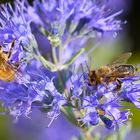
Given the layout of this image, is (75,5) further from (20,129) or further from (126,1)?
(126,1)

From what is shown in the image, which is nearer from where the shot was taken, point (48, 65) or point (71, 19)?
point (48, 65)

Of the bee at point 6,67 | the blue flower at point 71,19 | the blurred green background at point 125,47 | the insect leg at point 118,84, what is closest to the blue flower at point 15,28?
the bee at point 6,67

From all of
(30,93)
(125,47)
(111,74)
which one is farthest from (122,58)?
(125,47)

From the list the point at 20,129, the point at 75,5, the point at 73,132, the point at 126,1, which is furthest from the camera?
the point at 126,1

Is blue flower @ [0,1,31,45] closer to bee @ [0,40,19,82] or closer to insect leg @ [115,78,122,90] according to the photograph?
bee @ [0,40,19,82]

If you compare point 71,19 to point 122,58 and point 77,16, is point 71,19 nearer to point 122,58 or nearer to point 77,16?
point 77,16

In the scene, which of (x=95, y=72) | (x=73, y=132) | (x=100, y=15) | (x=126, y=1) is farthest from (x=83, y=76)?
(x=126, y=1)

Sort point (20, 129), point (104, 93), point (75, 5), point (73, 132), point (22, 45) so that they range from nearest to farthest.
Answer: point (104, 93)
point (22, 45)
point (75, 5)
point (73, 132)
point (20, 129)
